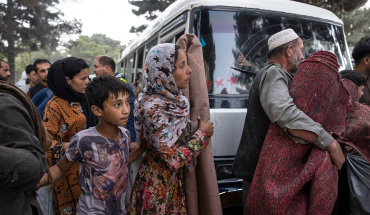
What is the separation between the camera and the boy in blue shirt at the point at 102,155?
168 cm

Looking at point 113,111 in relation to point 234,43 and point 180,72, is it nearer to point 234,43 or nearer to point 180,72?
point 180,72

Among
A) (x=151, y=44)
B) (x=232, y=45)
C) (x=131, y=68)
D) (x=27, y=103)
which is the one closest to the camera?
(x=27, y=103)

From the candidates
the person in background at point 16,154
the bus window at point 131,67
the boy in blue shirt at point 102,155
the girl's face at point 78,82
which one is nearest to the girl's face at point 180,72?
the boy in blue shirt at point 102,155

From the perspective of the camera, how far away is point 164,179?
6.13 feet

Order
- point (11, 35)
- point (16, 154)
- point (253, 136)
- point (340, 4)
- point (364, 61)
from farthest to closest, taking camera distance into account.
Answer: point (11, 35) < point (340, 4) < point (364, 61) < point (253, 136) < point (16, 154)

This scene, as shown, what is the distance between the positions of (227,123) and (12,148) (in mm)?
1956

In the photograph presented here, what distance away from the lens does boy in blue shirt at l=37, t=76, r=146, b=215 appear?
1.68 m

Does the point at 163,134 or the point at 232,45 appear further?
the point at 232,45

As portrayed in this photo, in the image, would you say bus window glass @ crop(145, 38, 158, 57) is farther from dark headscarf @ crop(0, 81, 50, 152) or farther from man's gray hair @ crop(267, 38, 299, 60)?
dark headscarf @ crop(0, 81, 50, 152)

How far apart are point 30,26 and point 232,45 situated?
23.5 meters

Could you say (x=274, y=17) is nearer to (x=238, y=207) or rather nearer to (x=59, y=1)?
(x=238, y=207)

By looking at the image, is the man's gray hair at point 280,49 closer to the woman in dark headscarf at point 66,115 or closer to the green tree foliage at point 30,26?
the woman in dark headscarf at point 66,115

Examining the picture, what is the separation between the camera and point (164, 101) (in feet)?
5.96

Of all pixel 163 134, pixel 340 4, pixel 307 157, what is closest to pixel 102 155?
pixel 163 134
